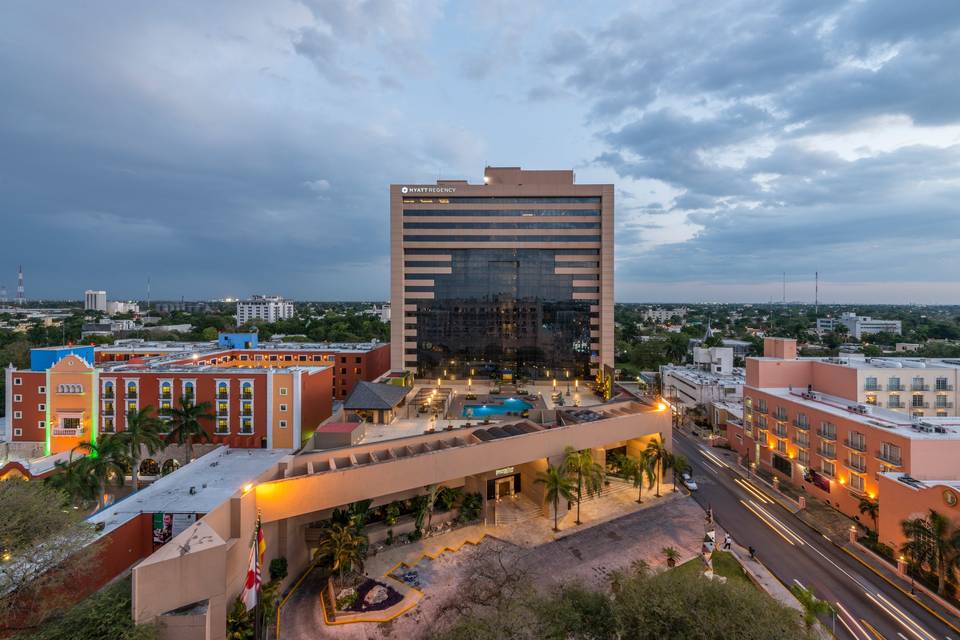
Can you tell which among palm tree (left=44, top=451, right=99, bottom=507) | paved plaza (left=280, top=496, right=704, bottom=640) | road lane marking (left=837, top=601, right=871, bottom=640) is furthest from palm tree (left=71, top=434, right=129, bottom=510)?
road lane marking (left=837, top=601, right=871, bottom=640)

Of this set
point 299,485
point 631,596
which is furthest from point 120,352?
point 631,596

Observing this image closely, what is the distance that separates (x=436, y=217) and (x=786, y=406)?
5776cm

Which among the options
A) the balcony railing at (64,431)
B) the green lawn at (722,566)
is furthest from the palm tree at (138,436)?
the green lawn at (722,566)

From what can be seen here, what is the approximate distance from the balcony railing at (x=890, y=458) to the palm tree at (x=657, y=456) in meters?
15.4

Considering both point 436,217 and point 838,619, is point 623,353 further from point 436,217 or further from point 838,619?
point 838,619

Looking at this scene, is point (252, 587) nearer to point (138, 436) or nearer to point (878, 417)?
point (138, 436)

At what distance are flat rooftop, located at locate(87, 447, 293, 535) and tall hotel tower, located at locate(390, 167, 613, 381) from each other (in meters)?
37.6

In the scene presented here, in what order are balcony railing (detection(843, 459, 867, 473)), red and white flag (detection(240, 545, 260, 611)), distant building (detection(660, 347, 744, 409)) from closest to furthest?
red and white flag (detection(240, 545, 260, 611)) < balcony railing (detection(843, 459, 867, 473)) < distant building (detection(660, 347, 744, 409))

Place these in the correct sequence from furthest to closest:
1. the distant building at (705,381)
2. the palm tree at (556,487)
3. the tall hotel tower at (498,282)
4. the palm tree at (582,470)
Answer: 1. the tall hotel tower at (498,282)
2. the distant building at (705,381)
3. the palm tree at (582,470)
4. the palm tree at (556,487)

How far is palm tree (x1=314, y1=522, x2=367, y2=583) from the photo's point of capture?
24.9m

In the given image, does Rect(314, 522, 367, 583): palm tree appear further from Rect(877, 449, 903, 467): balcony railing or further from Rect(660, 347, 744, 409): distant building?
Rect(660, 347, 744, 409): distant building

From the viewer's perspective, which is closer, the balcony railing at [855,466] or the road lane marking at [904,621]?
the road lane marking at [904,621]

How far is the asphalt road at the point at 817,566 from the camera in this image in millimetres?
23219

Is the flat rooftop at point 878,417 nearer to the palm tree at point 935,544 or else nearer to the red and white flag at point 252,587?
the palm tree at point 935,544
